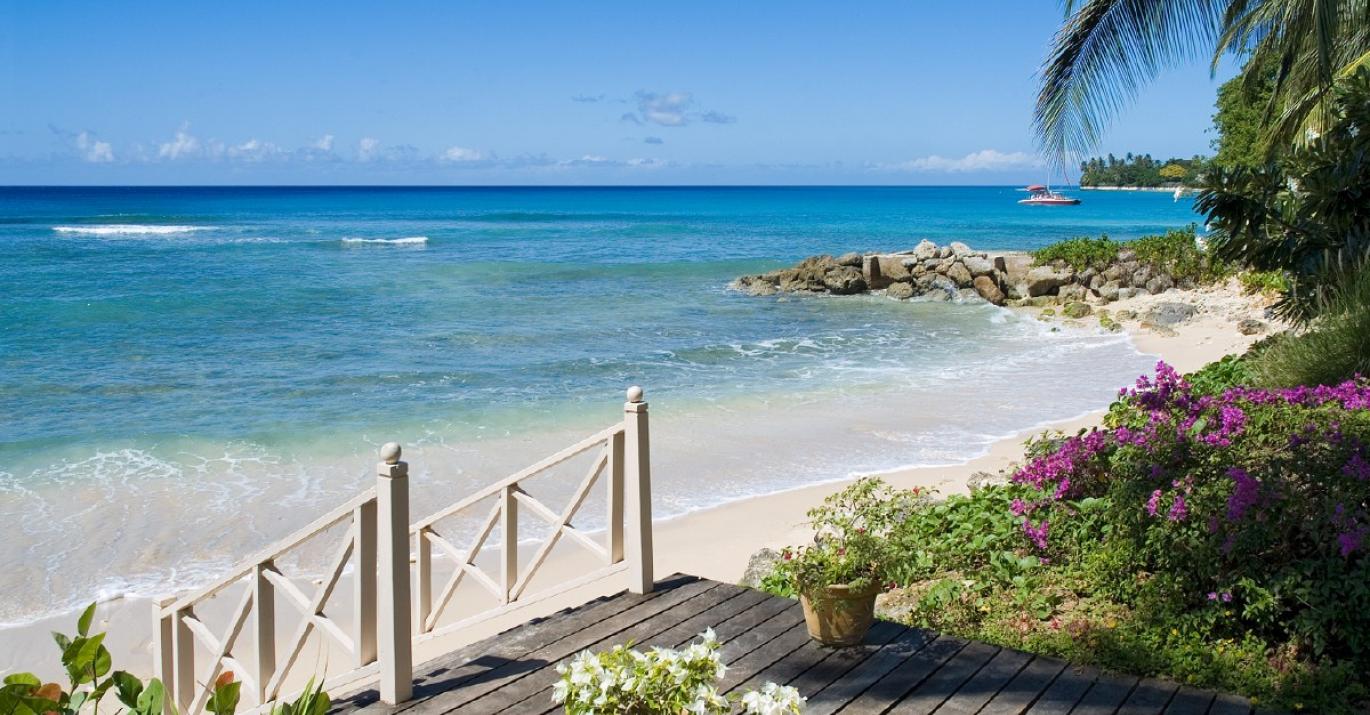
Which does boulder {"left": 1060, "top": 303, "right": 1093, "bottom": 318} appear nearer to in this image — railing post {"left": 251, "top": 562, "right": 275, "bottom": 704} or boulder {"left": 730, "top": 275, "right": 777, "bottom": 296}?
boulder {"left": 730, "top": 275, "right": 777, "bottom": 296}

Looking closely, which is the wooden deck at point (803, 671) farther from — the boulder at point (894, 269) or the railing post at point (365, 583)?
the boulder at point (894, 269)

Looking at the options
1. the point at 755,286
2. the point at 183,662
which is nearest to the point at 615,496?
the point at 183,662

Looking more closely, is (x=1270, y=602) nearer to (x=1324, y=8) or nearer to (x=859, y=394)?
(x=1324, y=8)

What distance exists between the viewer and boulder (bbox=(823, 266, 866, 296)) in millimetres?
32719

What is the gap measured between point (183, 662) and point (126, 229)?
2578 inches

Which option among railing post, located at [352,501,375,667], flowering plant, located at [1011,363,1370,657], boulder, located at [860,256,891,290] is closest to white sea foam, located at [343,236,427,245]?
boulder, located at [860,256,891,290]

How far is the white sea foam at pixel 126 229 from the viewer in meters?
59.8

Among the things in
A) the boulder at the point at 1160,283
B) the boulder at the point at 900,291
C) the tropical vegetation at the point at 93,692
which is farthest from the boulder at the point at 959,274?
the tropical vegetation at the point at 93,692

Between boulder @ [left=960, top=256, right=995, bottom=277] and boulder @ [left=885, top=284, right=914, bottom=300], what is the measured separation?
5.96 feet

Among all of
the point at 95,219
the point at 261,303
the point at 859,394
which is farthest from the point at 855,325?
the point at 95,219

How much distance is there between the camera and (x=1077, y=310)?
26125mm

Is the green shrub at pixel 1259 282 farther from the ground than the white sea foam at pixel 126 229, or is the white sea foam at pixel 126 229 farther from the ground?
the white sea foam at pixel 126 229

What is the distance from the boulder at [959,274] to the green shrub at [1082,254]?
6.53 ft

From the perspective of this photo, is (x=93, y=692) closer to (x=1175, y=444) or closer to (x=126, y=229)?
(x=1175, y=444)
